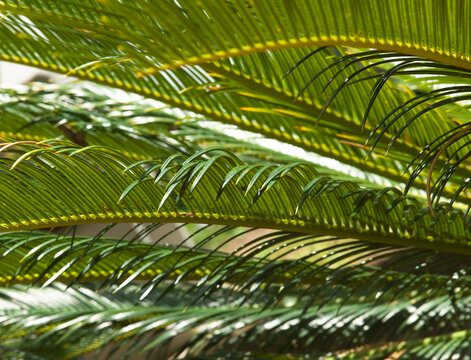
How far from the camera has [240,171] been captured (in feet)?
3.46

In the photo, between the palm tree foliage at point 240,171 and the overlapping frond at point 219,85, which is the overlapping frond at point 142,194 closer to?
the palm tree foliage at point 240,171

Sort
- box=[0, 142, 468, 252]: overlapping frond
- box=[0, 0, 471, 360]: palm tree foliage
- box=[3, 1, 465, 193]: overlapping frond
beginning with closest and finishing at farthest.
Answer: box=[0, 0, 471, 360]: palm tree foliage → box=[0, 142, 468, 252]: overlapping frond → box=[3, 1, 465, 193]: overlapping frond

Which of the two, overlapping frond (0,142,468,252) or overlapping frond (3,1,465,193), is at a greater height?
overlapping frond (3,1,465,193)

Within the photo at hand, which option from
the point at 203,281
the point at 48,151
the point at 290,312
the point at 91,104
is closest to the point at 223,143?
the point at 91,104

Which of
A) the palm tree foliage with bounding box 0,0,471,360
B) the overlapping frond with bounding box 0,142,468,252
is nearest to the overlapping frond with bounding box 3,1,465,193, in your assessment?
the palm tree foliage with bounding box 0,0,471,360

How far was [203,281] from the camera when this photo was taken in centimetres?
121

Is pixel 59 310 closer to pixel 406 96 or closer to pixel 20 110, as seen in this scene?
pixel 20 110

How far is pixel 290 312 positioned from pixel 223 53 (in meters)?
0.97

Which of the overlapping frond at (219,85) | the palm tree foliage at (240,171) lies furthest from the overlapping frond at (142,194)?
the overlapping frond at (219,85)

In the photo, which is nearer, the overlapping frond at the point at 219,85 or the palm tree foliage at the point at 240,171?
the palm tree foliage at the point at 240,171

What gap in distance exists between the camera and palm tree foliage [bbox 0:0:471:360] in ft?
2.91

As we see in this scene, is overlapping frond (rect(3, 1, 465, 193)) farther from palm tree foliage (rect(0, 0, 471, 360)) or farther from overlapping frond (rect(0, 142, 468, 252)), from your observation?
overlapping frond (rect(0, 142, 468, 252))

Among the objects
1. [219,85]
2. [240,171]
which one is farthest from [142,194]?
[219,85]

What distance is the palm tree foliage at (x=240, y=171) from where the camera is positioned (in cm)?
89
